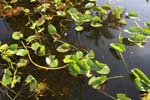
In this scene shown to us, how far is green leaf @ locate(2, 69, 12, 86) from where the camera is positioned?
1.44 m

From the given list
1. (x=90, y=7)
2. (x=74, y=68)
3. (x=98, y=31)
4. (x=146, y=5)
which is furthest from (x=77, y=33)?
(x=146, y=5)

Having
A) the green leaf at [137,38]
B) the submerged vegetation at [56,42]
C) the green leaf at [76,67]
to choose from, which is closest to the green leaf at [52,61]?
the submerged vegetation at [56,42]

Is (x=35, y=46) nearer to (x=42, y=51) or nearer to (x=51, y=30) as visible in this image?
(x=42, y=51)

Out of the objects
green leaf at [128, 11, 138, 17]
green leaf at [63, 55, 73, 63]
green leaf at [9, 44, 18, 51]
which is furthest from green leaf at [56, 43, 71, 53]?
green leaf at [128, 11, 138, 17]

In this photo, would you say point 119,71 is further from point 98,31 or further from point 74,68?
point 98,31

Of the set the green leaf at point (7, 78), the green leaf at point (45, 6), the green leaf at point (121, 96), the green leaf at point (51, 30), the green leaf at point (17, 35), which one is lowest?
the green leaf at point (121, 96)

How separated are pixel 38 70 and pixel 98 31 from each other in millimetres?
490

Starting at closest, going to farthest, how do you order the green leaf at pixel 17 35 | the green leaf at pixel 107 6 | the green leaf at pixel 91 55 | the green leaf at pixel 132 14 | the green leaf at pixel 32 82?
1. the green leaf at pixel 32 82
2. the green leaf at pixel 91 55
3. the green leaf at pixel 17 35
4. the green leaf at pixel 132 14
5. the green leaf at pixel 107 6

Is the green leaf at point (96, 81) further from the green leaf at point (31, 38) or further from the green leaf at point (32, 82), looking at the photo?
the green leaf at point (31, 38)

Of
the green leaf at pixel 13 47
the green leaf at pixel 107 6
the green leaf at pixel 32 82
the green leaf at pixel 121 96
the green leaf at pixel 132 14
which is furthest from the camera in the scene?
the green leaf at pixel 107 6

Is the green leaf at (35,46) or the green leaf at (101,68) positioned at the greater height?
the green leaf at (35,46)

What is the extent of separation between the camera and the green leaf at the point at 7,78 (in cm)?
144

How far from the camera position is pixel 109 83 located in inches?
57.1

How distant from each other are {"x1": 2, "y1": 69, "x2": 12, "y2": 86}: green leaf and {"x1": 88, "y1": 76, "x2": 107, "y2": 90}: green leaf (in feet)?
1.28
